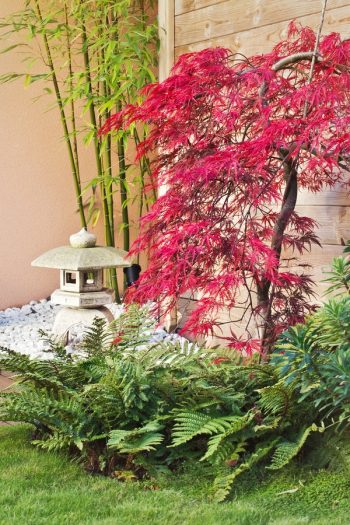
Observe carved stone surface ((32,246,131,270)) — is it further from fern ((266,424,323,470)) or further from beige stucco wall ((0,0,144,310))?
fern ((266,424,323,470))

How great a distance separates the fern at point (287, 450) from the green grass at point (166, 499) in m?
0.06

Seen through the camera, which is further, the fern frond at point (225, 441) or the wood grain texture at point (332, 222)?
the wood grain texture at point (332, 222)

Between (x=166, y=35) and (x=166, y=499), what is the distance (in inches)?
106

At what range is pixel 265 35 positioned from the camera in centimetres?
338

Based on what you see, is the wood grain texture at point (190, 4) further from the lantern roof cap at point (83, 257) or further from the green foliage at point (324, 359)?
the green foliage at point (324, 359)

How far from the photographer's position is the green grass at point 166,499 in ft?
5.84

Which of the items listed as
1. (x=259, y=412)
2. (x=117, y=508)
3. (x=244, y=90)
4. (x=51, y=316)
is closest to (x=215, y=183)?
(x=244, y=90)

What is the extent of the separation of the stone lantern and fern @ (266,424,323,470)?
1779 millimetres

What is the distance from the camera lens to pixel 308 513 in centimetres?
182

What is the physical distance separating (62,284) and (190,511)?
2.05m

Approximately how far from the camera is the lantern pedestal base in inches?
145

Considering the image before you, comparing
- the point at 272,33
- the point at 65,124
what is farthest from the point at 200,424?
the point at 65,124

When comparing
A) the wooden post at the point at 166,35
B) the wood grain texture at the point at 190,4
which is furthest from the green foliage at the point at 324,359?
the wooden post at the point at 166,35

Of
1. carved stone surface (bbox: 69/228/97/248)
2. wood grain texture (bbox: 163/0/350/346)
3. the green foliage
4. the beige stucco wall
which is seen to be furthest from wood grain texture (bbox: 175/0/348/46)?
the green foliage
